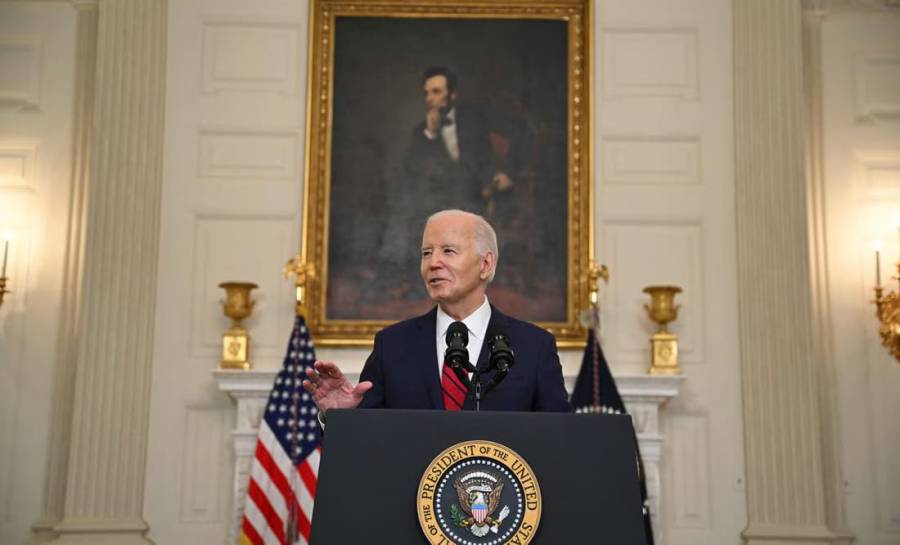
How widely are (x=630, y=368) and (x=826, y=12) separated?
289 cm

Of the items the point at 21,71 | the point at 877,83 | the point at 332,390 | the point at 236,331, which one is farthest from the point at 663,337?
the point at 21,71

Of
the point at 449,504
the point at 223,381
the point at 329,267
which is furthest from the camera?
the point at 329,267

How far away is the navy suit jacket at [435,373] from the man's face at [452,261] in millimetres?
125

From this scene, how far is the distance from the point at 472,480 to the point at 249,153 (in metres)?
5.17

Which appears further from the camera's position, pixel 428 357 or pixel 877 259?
pixel 877 259

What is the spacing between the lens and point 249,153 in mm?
7227

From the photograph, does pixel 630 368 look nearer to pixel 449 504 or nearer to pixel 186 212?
pixel 186 212

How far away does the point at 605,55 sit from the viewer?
738 cm

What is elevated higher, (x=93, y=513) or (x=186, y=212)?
(x=186, y=212)

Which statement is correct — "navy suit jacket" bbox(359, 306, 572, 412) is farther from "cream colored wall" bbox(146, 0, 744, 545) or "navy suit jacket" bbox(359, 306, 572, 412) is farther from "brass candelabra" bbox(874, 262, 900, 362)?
"brass candelabra" bbox(874, 262, 900, 362)

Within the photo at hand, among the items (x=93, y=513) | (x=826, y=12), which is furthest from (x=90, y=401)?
(x=826, y=12)

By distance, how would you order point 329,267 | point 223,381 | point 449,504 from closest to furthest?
1. point 449,504
2. point 223,381
3. point 329,267

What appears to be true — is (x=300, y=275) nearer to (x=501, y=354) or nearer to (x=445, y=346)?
(x=445, y=346)

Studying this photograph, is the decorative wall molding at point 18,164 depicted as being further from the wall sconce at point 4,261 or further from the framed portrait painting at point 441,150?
the framed portrait painting at point 441,150
